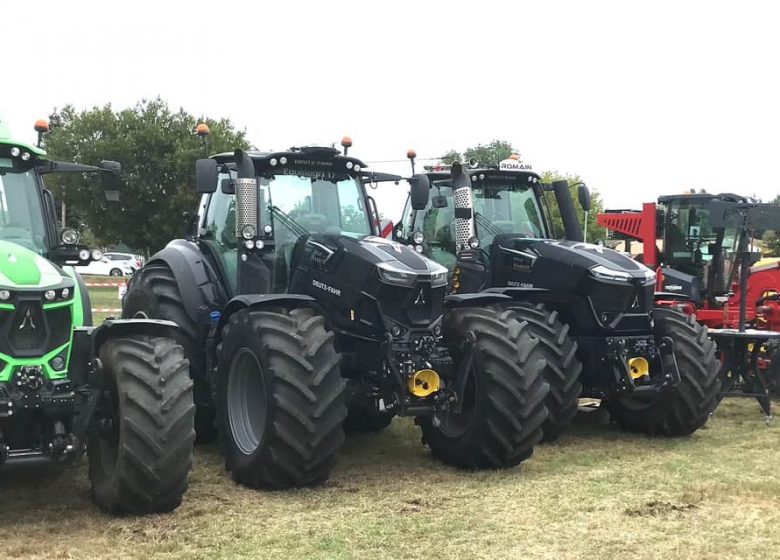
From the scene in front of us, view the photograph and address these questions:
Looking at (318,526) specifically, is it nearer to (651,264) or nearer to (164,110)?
(651,264)

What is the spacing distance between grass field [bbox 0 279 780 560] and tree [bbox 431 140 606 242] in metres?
3.02

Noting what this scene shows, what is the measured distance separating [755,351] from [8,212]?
701cm

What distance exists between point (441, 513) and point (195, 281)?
3206 millimetres

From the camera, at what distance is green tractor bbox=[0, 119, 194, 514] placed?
14.9ft

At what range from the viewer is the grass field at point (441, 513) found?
15.0 ft

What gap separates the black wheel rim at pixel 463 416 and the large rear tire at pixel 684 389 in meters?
1.70

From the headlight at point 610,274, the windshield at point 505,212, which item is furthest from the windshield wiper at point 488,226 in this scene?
the headlight at point 610,274

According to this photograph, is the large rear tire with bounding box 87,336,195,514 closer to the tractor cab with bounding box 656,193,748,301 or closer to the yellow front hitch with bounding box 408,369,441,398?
the yellow front hitch with bounding box 408,369,441,398

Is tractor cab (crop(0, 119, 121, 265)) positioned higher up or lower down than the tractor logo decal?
higher up

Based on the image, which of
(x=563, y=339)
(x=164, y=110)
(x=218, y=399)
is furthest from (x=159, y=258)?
(x=164, y=110)

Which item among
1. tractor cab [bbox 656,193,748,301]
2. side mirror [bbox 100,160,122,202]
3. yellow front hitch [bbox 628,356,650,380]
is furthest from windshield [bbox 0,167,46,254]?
tractor cab [bbox 656,193,748,301]

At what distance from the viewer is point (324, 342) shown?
5.65 m

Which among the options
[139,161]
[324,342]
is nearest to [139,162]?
[139,161]

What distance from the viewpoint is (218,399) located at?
6.19 metres
